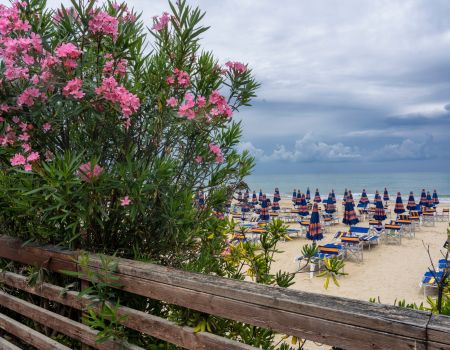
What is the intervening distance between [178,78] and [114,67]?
43cm

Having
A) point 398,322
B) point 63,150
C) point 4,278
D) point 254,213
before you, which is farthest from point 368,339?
point 254,213

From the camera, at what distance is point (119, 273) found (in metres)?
2.22

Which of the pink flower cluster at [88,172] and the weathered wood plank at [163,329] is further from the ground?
the pink flower cluster at [88,172]

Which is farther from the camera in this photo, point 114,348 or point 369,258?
point 369,258

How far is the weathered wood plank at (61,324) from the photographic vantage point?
2256 millimetres

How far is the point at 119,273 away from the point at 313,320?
1.22 meters

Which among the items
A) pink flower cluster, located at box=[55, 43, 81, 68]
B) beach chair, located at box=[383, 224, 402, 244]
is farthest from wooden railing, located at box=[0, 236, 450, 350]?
beach chair, located at box=[383, 224, 402, 244]

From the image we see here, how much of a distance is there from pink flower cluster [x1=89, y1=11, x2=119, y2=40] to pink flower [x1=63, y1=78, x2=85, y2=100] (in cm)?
38

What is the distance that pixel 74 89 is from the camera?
2.25 metres

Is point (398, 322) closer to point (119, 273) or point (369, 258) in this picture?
point (119, 273)

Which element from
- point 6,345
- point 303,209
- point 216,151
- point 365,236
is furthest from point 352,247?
point 6,345

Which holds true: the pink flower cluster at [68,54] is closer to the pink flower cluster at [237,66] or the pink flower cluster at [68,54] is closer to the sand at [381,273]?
the pink flower cluster at [237,66]

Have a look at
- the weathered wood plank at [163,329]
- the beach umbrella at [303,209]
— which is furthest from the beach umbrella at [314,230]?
the weathered wood plank at [163,329]

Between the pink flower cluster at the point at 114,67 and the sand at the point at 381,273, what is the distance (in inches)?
255
